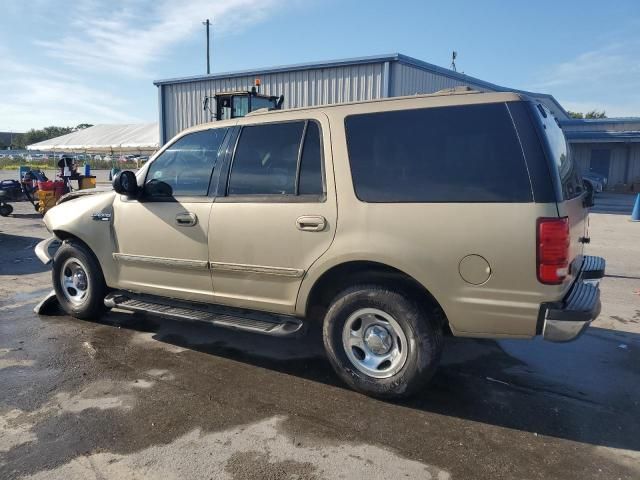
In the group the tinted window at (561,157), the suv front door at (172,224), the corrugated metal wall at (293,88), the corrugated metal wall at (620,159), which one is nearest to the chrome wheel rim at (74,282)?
the suv front door at (172,224)

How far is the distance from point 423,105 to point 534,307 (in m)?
1.51

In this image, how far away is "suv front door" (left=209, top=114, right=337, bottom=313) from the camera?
3791 millimetres

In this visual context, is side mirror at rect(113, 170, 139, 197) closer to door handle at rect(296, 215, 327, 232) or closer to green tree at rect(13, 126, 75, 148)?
door handle at rect(296, 215, 327, 232)

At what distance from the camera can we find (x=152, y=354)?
4.59 metres

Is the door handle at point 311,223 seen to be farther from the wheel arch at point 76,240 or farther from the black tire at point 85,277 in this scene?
the black tire at point 85,277

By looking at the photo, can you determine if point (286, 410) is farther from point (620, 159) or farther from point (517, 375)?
point (620, 159)

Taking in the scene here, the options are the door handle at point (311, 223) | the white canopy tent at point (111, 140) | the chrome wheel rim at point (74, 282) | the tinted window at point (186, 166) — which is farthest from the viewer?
the white canopy tent at point (111, 140)

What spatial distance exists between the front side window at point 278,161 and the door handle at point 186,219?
15.3 inches

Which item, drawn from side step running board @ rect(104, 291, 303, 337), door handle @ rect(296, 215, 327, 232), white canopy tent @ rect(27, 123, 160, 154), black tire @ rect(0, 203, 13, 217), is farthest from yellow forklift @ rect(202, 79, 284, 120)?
white canopy tent @ rect(27, 123, 160, 154)

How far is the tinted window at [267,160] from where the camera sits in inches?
157

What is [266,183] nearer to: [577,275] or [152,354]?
[152,354]

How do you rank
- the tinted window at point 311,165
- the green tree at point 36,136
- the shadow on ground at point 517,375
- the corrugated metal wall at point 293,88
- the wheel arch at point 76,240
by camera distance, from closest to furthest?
the shadow on ground at point 517,375 < the tinted window at point 311,165 < the wheel arch at point 76,240 < the corrugated metal wall at point 293,88 < the green tree at point 36,136

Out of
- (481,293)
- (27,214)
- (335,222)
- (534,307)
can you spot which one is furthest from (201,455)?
(27,214)

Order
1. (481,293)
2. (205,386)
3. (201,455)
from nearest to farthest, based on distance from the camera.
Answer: (201,455)
(481,293)
(205,386)
